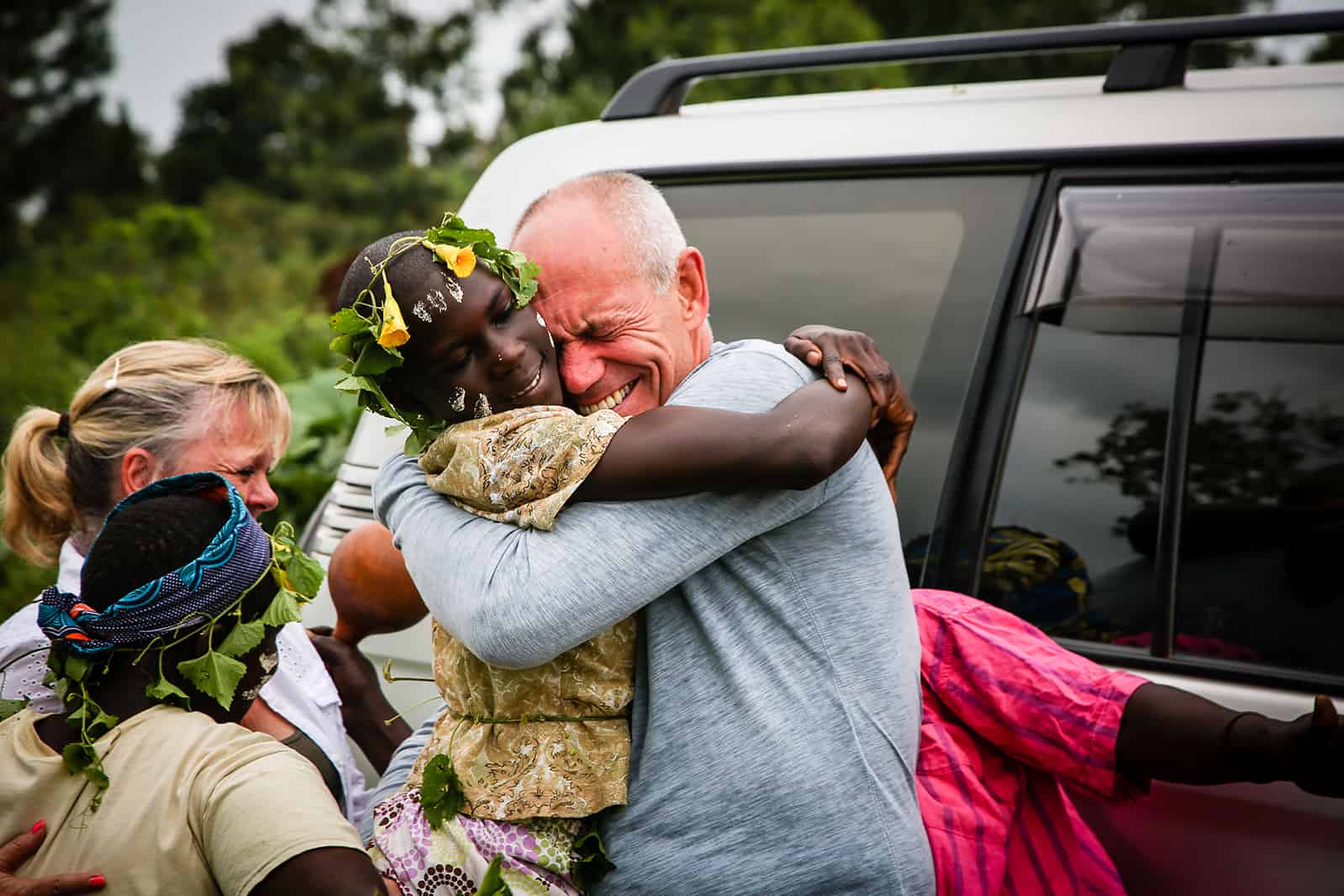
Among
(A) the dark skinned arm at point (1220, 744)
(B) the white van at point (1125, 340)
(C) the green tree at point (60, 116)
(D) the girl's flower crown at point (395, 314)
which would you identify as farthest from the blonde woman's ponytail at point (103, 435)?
(C) the green tree at point (60, 116)

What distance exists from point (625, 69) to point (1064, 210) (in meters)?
16.6

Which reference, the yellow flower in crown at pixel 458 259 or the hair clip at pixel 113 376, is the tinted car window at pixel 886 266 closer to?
the yellow flower in crown at pixel 458 259

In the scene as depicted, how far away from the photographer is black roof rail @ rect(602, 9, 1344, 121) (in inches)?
93.0

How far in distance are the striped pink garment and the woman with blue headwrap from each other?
94 cm

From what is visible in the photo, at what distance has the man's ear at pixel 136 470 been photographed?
262 cm

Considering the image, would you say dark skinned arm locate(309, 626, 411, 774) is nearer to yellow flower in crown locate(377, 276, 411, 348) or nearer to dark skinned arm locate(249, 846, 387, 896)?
dark skinned arm locate(249, 846, 387, 896)

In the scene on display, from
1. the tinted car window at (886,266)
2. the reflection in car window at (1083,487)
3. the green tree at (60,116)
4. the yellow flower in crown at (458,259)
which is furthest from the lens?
the green tree at (60,116)

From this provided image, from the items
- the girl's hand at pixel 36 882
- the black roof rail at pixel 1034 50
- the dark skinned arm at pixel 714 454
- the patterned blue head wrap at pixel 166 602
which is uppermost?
the black roof rail at pixel 1034 50

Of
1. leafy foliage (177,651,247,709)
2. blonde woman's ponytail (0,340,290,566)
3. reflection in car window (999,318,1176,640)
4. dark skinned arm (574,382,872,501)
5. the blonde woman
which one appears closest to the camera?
dark skinned arm (574,382,872,501)

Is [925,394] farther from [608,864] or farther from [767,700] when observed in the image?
[608,864]

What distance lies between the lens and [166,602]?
6.38 feet

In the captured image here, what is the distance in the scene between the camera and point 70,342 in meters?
10.4

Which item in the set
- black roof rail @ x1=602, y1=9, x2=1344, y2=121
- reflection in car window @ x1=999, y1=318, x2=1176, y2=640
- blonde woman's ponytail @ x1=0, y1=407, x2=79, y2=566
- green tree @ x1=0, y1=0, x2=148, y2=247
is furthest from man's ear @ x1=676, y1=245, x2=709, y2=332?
green tree @ x1=0, y1=0, x2=148, y2=247

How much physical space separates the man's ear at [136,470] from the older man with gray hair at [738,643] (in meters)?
1.08
